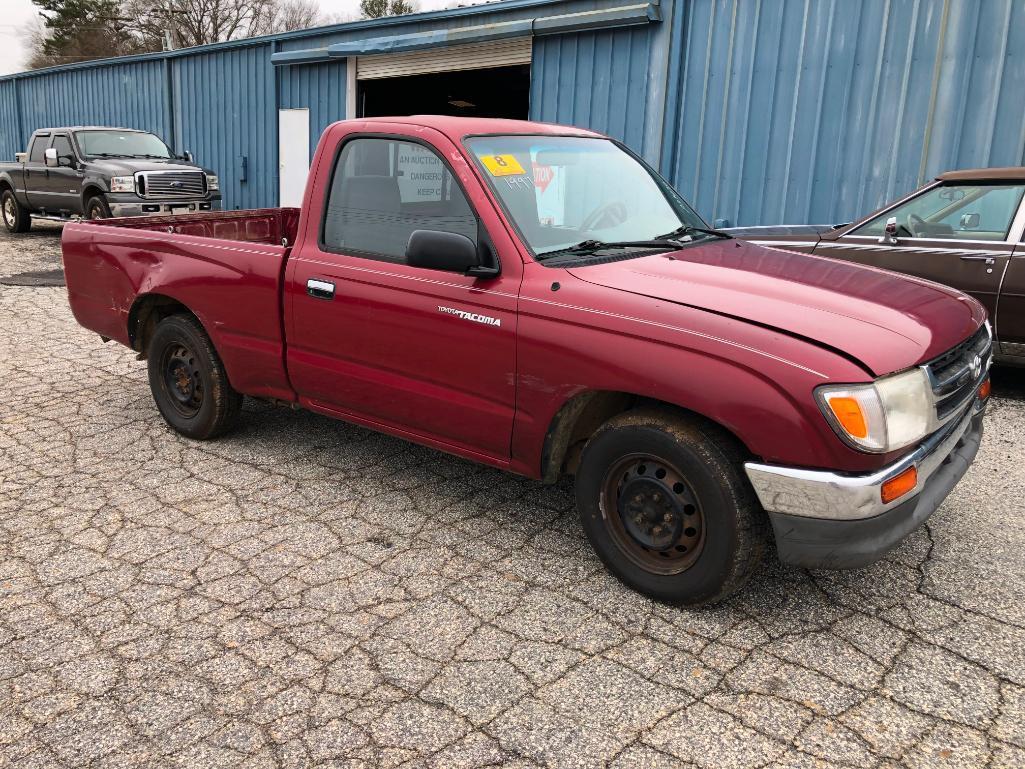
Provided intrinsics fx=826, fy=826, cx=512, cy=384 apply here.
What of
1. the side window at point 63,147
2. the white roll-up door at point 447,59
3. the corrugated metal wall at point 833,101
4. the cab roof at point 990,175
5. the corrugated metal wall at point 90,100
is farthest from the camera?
the corrugated metal wall at point 90,100

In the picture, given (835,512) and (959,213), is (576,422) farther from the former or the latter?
(959,213)

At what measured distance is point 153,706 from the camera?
8.66 ft

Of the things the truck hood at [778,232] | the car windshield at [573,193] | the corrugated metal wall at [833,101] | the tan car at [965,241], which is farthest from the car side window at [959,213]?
the car windshield at [573,193]

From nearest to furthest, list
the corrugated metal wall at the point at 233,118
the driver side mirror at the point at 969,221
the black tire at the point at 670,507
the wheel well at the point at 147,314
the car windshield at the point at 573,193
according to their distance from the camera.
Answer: the black tire at the point at 670,507, the car windshield at the point at 573,193, the wheel well at the point at 147,314, the driver side mirror at the point at 969,221, the corrugated metal wall at the point at 233,118

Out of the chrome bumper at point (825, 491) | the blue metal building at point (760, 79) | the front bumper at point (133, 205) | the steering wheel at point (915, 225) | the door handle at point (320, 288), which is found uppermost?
the blue metal building at point (760, 79)

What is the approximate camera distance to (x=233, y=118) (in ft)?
57.3

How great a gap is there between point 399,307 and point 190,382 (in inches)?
75.6

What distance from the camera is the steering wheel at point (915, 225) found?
645 centimetres

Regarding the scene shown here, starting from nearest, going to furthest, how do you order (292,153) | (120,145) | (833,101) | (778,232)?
(778,232) < (833,101) < (120,145) < (292,153)

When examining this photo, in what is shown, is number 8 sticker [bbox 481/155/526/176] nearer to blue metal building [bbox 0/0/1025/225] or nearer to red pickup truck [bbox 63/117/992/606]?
red pickup truck [bbox 63/117/992/606]

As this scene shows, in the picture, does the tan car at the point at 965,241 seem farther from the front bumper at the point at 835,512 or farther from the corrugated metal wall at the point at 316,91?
the corrugated metal wall at the point at 316,91

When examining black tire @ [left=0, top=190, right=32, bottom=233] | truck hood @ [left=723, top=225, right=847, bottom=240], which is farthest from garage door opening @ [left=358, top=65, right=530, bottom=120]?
truck hood @ [left=723, top=225, right=847, bottom=240]

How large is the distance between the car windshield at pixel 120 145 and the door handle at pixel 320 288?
12.3m

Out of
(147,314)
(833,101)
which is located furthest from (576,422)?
(833,101)
